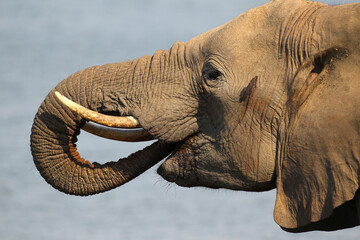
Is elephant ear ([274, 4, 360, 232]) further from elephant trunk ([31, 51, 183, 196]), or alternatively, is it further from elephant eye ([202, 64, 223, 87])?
elephant trunk ([31, 51, 183, 196])

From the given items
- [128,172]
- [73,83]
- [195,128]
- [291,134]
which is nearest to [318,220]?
[291,134]

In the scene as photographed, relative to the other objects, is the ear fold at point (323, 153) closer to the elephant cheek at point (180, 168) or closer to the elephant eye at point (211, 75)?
the elephant eye at point (211, 75)

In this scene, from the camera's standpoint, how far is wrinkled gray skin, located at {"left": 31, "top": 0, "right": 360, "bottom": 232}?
6047 mm

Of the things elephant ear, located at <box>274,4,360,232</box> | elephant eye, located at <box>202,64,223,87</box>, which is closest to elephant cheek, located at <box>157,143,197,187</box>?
elephant eye, located at <box>202,64,223,87</box>

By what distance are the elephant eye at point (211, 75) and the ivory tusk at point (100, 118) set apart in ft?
2.11

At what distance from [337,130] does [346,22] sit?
770 millimetres

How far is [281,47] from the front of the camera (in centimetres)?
641

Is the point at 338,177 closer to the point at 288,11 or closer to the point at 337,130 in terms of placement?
the point at 337,130

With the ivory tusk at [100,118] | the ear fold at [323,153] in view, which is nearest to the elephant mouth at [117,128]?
the ivory tusk at [100,118]

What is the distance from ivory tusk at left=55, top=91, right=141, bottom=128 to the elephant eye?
64cm

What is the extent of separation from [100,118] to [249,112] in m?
1.16

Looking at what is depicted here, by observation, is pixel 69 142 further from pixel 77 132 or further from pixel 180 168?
pixel 180 168

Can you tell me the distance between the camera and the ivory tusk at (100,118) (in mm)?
6730

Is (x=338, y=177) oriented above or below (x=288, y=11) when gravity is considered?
below
